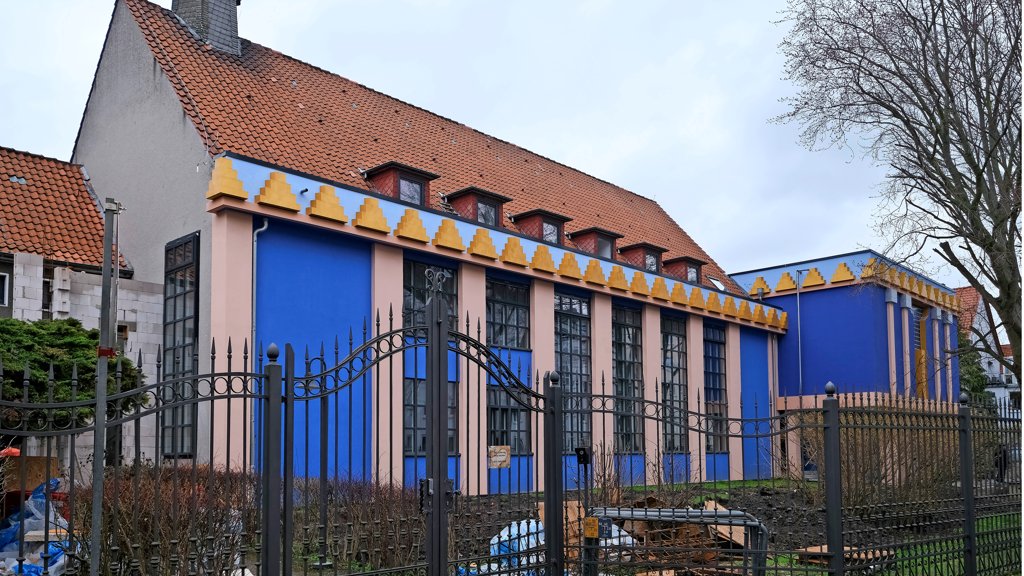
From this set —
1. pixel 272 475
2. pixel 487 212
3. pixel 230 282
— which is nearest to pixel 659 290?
pixel 487 212

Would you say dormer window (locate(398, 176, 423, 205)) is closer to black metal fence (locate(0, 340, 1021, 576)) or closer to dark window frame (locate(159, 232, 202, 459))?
dark window frame (locate(159, 232, 202, 459))

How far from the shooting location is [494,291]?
22297 mm

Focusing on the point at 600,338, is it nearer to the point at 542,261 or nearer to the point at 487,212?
the point at 542,261

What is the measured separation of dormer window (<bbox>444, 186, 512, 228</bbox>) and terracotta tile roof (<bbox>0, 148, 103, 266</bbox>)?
25.5 ft

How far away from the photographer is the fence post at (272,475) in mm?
6629

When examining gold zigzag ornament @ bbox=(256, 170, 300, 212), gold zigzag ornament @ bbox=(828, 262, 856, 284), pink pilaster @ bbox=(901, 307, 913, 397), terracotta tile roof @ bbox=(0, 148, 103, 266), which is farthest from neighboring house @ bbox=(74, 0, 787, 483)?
pink pilaster @ bbox=(901, 307, 913, 397)

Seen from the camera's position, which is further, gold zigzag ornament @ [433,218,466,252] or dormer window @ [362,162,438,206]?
dormer window @ [362,162,438,206]

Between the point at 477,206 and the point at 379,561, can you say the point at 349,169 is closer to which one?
the point at 477,206

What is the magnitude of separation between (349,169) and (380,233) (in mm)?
2768

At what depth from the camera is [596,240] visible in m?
26.2

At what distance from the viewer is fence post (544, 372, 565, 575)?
8.87 metres

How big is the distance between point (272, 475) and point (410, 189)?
14.7 m

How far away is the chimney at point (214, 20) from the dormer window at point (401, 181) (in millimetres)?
5000

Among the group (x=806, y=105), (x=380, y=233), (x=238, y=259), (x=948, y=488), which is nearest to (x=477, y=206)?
(x=380, y=233)
